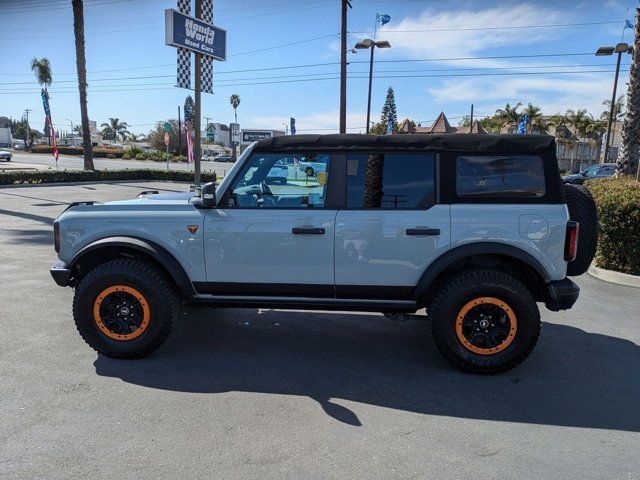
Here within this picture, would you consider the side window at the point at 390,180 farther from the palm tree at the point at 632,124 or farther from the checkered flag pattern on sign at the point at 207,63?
the palm tree at the point at 632,124

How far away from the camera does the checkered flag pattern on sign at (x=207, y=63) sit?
11.9 m

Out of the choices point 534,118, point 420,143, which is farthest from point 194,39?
point 534,118

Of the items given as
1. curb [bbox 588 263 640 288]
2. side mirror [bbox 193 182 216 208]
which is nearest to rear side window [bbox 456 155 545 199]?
side mirror [bbox 193 182 216 208]

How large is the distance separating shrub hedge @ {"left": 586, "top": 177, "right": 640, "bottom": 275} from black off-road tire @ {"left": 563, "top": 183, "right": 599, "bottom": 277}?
128 inches

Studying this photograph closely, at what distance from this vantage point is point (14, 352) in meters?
4.14

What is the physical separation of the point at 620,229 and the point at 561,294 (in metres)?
3.97

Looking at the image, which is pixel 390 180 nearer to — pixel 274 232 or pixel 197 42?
pixel 274 232

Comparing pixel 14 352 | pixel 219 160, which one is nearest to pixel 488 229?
pixel 14 352

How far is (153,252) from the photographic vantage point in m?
3.99

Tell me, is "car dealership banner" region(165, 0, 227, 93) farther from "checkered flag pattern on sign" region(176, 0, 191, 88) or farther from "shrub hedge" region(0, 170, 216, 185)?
"shrub hedge" region(0, 170, 216, 185)

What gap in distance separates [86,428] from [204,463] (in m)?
0.89

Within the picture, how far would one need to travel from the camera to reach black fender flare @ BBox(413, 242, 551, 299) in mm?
3794

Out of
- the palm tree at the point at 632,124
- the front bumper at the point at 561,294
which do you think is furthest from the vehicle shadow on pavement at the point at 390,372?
the palm tree at the point at 632,124

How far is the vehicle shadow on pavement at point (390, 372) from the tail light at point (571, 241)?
98cm
